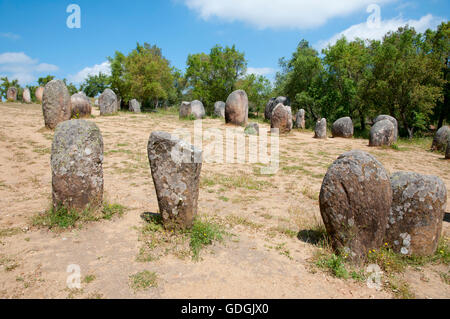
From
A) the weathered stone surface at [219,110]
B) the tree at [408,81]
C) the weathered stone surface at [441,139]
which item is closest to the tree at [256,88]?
the weathered stone surface at [219,110]

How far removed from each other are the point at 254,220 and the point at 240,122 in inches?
551

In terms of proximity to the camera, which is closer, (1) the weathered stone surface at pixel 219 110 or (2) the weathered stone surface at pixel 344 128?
(2) the weathered stone surface at pixel 344 128

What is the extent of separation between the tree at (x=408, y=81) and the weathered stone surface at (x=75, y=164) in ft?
71.0

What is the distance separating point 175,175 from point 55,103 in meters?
11.5

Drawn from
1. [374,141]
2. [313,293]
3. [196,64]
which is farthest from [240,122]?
[196,64]

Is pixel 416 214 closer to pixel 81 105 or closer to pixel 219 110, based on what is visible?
pixel 81 105

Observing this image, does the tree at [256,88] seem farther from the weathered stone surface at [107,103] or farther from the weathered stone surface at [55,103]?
the weathered stone surface at [55,103]

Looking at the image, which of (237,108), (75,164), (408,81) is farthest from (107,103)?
(408,81)

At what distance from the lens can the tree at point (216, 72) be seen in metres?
34.3

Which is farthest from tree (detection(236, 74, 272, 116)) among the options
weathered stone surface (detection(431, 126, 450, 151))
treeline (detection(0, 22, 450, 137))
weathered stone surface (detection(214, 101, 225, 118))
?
weathered stone surface (detection(431, 126, 450, 151))

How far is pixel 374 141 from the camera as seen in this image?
15484mm

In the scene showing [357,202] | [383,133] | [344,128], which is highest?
[344,128]

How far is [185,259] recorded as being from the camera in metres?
4.20

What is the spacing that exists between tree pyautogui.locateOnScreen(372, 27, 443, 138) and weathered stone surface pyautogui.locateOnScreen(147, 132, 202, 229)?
2069 cm
